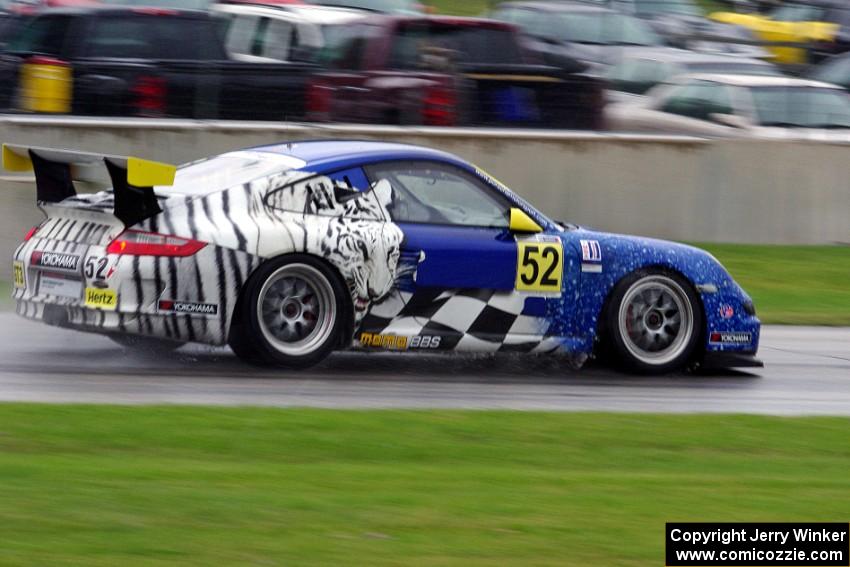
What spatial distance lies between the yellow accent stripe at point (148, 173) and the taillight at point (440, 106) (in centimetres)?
743

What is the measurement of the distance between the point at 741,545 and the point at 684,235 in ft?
38.5

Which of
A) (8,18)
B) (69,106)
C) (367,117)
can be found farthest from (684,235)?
(8,18)

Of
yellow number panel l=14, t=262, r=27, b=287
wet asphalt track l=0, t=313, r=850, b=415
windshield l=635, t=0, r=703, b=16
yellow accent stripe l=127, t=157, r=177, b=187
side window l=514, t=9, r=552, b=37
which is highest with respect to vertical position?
windshield l=635, t=0, r=703, b=16

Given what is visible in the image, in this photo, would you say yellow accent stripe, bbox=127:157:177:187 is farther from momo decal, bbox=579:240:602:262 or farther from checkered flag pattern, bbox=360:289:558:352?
momo decal, bbox=579:240:602:262

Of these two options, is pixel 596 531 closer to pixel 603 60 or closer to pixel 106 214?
pixel 106 214

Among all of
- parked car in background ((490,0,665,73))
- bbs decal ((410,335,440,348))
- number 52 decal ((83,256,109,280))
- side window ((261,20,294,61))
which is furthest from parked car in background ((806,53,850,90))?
number 52 decal ((83,256,109,280))

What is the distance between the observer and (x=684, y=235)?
672 inches

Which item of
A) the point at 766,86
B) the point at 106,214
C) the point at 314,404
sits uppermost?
the point at 766,86

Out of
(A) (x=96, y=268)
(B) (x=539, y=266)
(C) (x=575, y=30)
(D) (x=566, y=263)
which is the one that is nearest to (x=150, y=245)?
(A) (x=96, y=268)

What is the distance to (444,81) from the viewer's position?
1628cm

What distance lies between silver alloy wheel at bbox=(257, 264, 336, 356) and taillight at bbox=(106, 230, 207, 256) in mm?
571

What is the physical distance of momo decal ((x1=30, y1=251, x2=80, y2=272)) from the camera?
9133 millimetres

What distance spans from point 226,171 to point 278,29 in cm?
967

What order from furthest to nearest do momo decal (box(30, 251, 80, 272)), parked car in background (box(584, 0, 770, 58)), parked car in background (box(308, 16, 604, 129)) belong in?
parked car in background (box(584, 0, 770, 58)) → parked car in background (box(308, 16, 604, 129)) → momo decal (box(30, 251, 80, 272))
